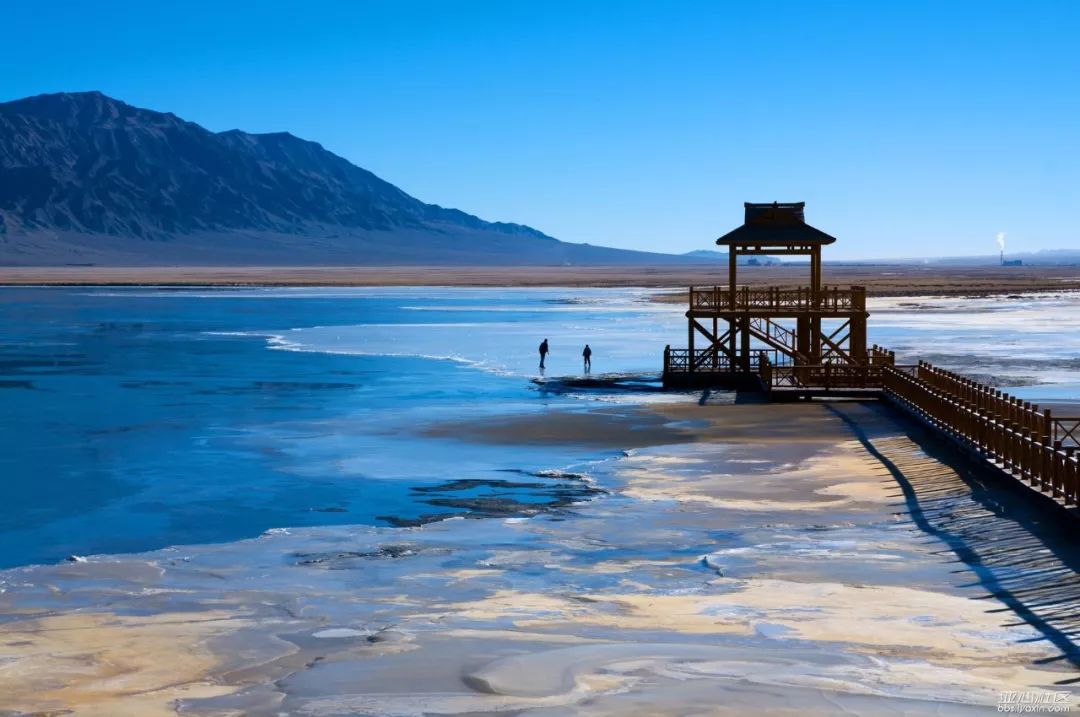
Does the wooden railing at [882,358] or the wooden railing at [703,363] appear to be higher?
the wooden railing at [882,358]

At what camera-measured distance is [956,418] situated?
93.9ft

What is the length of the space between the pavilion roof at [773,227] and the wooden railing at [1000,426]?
414 inches

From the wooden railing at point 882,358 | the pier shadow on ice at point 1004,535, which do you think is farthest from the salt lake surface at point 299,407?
the pier shadow on ice at point 1004,535

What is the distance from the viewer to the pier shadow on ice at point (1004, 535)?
51.2ft

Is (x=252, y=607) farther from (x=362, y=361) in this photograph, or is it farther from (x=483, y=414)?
(x=362, y=361)

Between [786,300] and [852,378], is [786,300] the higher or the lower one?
the higher one

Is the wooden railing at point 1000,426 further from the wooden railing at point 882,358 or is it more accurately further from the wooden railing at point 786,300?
the wooden railing at point 786,300

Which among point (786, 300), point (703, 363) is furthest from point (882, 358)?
point (703, 363)

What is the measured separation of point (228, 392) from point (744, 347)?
15858mm

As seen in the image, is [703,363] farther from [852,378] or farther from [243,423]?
[243,423]

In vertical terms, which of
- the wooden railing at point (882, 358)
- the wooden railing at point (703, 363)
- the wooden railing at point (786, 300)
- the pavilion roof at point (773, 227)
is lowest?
the wooden railing at point (703, 363)

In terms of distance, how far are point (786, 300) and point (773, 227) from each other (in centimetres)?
263

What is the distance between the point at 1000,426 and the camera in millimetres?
24641

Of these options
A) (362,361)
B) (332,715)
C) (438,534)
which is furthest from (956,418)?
(362,361)
